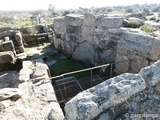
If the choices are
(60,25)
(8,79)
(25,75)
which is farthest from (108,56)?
(8,79)

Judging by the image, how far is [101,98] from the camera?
1.54 meters

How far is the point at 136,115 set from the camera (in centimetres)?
145

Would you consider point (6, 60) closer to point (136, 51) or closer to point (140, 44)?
point (136, 51)

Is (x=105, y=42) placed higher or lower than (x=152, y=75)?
lower

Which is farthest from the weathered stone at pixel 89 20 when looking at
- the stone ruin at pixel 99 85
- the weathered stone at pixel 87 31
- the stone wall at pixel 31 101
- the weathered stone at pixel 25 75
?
the weathered stone at pixel 25 75

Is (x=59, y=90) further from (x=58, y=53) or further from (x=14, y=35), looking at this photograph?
(x=14, y=35)

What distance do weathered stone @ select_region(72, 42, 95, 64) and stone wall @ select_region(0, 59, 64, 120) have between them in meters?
2.20

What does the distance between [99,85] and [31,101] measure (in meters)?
1.79

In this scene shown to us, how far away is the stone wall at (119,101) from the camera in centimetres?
145

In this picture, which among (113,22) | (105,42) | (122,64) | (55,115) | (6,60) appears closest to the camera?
(55,115)

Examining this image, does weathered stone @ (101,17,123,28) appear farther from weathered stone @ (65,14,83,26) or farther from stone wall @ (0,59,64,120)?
stone wall @ (0,59,64,120)

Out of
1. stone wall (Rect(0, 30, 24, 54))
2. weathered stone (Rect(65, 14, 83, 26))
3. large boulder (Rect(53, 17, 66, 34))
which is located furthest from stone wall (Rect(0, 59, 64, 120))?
stone wall (Rect(0, 30, 24, 54))

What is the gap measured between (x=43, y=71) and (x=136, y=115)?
2896 millimetres

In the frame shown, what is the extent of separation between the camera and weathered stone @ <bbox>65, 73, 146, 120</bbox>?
57.1 inches
